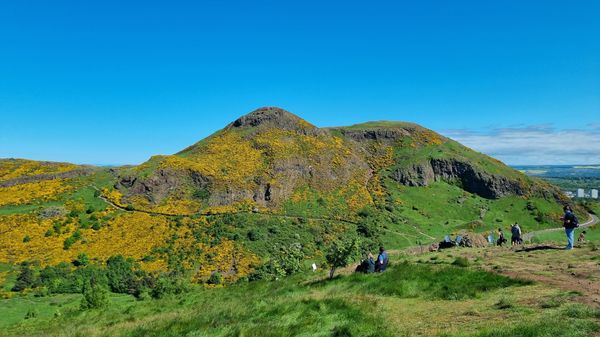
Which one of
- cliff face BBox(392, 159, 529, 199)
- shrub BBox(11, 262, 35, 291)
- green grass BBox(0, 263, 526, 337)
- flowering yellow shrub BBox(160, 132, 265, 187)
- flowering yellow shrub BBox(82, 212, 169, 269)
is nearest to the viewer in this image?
green grass BBox(0, 263, 526, 337)

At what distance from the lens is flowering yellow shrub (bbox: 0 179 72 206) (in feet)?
242

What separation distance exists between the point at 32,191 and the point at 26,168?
17.6 metres

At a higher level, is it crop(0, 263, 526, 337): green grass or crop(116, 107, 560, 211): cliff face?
crop(116, 107, 560, 211): cliff face

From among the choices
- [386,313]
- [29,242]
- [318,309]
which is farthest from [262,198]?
[386,313]

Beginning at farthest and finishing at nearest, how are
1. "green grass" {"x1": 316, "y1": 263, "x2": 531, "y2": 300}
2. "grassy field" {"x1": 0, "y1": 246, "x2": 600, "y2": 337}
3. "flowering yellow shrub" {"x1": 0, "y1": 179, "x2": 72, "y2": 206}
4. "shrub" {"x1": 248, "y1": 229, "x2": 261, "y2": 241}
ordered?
"shrub" {"x1": 248, "y1": 229, "x2": 261, "y2": 241} → "flowering yellow shrub" {"x1": 0, "y1": 179, "x2": 72, "y2": 206} → "green grass" {"x1": 316, "y1": 263, "x2": 531, "y2": 300} → "grassy field" {"x1": 0, "y1": 246, "x2": 600, "y2": 337}

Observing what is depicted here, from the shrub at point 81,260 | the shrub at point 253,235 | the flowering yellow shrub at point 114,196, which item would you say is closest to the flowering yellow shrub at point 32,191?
the flowering yellow shrub at point 114,196

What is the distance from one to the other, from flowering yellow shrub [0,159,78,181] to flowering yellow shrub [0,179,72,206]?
6.45 m

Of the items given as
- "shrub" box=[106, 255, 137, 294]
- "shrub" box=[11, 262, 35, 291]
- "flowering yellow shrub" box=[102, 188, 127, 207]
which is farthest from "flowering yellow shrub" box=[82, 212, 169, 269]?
"shrub" box=[11, 262, 35, 291]

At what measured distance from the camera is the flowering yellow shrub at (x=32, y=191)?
73.8 m

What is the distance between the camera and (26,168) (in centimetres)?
9138

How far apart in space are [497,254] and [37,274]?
58464mm

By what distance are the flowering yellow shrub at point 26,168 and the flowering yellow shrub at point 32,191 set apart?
6.45 metres

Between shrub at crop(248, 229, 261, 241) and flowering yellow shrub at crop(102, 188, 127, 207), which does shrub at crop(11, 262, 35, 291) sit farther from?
shrub at crop(248, 229, 261, 241)

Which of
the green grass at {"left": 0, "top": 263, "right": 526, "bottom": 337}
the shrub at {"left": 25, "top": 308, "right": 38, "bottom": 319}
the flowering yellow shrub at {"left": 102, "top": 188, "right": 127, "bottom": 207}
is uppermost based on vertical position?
the flowering yellow shrub at {"left": 102, "top": 188, "right": 127, "bottom": 207}
